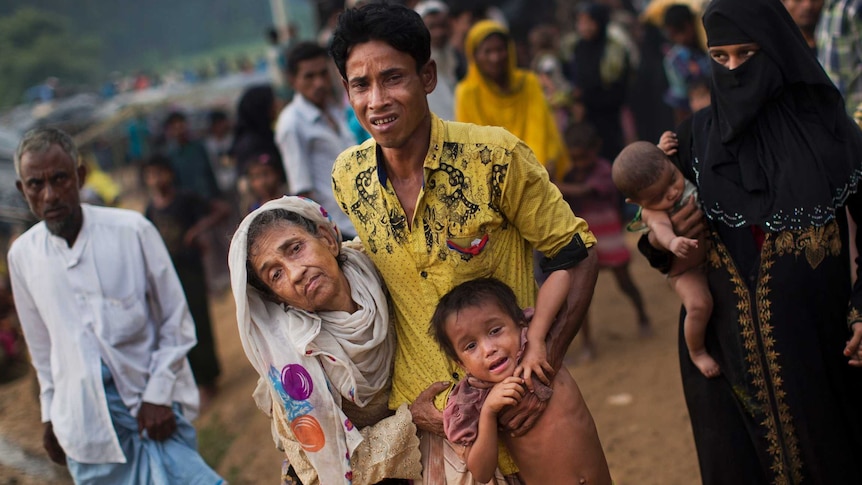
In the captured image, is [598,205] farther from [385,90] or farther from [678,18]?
[385,90]

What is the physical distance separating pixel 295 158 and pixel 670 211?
9.68 feet

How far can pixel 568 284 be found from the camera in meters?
2.56

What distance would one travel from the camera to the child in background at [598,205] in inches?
253

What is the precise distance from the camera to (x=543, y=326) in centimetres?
249

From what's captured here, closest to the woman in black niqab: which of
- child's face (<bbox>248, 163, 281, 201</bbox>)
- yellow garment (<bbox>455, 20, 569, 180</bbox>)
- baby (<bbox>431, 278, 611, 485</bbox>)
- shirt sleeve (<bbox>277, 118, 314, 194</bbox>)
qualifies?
baby (<bbox>431, 278, 611, 485</bbox>)

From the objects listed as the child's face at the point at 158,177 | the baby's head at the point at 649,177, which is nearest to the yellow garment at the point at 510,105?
the child's face at the point at 158,177

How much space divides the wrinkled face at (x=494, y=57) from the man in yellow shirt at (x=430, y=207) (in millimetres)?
3414

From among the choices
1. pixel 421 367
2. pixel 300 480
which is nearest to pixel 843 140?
pixel 421 367

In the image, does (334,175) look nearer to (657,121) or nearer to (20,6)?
(657,121)

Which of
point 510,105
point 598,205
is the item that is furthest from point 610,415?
point 510,105

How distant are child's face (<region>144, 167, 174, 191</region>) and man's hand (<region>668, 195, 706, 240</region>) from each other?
5.20 meters

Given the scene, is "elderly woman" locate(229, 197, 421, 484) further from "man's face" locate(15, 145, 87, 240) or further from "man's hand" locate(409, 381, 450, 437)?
"man's face" locate(15, 145, 87, 240)

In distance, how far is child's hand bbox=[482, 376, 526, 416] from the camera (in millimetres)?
2393

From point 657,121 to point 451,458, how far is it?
8221 millimetres
